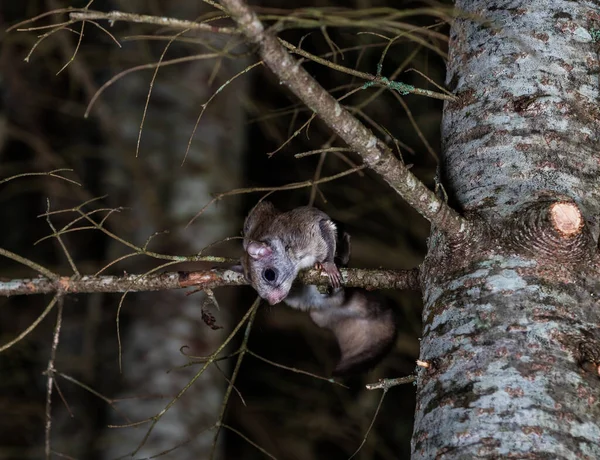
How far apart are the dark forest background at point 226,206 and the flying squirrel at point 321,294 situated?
0.62 meters

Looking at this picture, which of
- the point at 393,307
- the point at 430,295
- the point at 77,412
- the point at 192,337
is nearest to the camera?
the point at 430,295

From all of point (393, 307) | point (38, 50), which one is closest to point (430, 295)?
point (393, 307)

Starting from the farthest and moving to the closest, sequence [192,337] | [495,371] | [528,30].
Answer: [192,337] → [528,30] → [495,371]

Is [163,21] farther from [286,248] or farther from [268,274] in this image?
[286,248]

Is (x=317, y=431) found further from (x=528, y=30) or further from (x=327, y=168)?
(x=528, y=30)

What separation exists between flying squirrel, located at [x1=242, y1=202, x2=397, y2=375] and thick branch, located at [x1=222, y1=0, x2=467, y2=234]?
1.36 meters

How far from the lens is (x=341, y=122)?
5.91 ft

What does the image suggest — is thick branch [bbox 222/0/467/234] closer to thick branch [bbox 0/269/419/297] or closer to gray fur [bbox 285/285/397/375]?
thick branch [bbox 0/269/419/297]

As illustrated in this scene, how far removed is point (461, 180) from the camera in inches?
85.9

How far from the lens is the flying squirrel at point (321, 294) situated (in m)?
3.38

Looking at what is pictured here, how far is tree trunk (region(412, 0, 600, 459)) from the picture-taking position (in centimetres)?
175

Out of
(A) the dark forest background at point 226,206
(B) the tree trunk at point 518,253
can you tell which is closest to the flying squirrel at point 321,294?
(A) the dark forest background at point 226,206

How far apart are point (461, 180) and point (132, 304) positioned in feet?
10.0

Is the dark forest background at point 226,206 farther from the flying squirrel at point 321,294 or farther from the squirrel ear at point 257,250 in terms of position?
the squirrel ear at point 257,250
